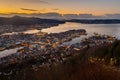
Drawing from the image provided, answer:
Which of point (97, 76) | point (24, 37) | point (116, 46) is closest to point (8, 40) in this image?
point (24, 37)

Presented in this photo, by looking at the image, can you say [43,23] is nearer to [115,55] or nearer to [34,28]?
[34,28]

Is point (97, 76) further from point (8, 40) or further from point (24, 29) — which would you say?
point (24, 29)

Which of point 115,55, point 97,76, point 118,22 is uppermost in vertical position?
point 97,76

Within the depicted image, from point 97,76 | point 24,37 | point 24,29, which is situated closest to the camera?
point 97,76

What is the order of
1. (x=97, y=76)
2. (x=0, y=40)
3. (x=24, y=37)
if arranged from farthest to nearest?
(x=24, y=37) → (x=0, y=40) → (x=97, y=76)

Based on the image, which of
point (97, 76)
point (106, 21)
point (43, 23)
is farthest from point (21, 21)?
point (97, 76)

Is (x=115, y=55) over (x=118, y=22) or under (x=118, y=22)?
over

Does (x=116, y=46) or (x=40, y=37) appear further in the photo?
(x=40, y=37)

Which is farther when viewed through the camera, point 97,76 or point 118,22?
point 118,22

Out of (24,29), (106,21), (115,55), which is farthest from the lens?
(106,21)
